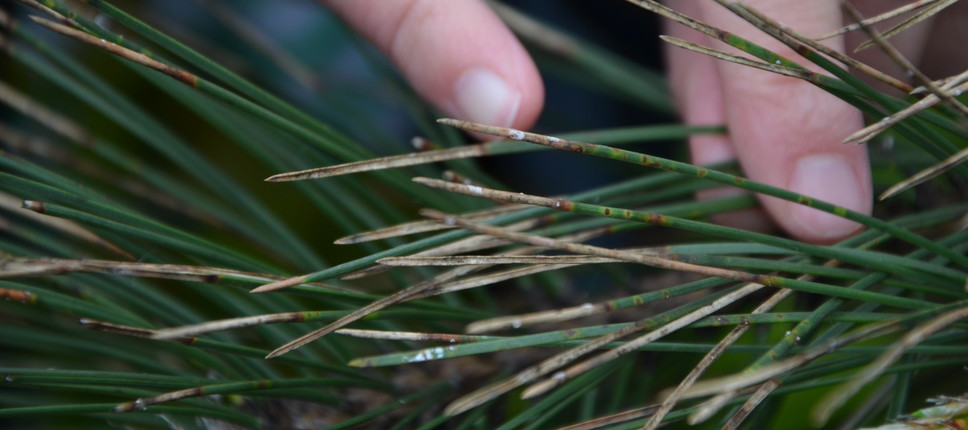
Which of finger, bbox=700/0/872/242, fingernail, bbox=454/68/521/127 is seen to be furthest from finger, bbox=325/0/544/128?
finger, bbox=700/0/872/242

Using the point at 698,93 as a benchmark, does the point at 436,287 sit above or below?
below

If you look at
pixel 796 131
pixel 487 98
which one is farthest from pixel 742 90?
pixel 487 98

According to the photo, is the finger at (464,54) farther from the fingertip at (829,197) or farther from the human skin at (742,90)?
the fingertip at (829,197)

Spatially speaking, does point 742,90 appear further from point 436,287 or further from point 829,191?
point 436,287

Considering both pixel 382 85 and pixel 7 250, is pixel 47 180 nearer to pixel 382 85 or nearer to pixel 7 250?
pixel 7 250

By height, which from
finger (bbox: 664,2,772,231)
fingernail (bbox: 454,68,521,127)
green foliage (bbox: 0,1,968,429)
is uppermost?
finger (bbox: 664,2,772,231)

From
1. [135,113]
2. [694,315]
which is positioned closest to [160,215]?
[135,113]

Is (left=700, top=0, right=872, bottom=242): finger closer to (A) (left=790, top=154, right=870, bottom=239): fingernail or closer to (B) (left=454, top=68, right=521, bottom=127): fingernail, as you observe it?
(A) (left=790, top=154, right=870, bottom=239): fingernail

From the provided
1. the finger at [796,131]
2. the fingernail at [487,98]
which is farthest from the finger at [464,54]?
the finger at [796,131]
